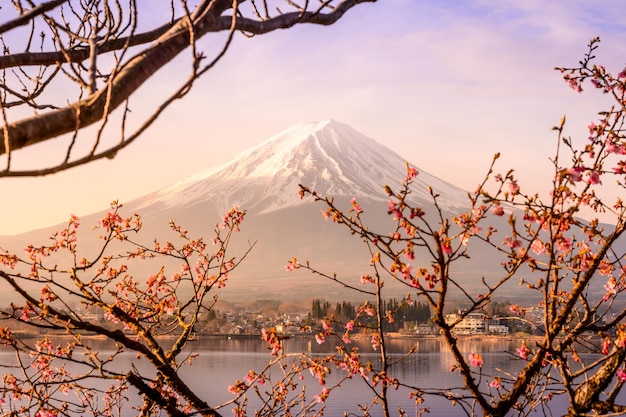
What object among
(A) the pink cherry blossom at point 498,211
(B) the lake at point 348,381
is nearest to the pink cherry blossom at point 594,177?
(A) the pink cherry blossom at point 498,211

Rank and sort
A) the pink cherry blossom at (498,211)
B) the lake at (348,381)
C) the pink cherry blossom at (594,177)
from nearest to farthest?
1. the pink cherry blossom at (498,211)
2. the pink cherry blossom at (594,177)
3. the lake at (348,381)

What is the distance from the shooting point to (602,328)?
385 centimetres

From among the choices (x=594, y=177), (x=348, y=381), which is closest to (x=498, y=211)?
(x=594, y=177)

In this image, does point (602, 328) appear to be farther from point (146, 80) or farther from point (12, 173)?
point (12, 173)

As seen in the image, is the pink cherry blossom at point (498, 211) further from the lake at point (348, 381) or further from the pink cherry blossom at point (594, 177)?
the lake at point (348, 381)

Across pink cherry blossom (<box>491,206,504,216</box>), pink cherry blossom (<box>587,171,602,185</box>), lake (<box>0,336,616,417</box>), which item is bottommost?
lake (<box>0,336,616,417</box>)

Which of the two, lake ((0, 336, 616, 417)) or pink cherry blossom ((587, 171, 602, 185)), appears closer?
pink cherry blossom ((587, 171, 602, 185))

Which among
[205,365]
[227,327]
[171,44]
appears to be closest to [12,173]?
[171,44]

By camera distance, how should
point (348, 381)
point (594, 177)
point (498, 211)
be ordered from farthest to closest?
point (348, 381), point (594, 177), point (498, 211)

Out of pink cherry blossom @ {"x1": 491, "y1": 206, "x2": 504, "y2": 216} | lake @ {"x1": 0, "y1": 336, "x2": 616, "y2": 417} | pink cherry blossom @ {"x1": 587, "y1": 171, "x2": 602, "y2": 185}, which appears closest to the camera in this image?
pink cherry blossom @ {"x1": 491, "y1": 206, "x2": 504, "y2": 216}

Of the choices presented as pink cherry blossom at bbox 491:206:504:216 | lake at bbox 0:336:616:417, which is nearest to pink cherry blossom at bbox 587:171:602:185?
pink cherry blossom at bbox 491:206:504:216

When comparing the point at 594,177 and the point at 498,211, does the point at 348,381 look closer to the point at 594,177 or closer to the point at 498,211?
the point at 594,177

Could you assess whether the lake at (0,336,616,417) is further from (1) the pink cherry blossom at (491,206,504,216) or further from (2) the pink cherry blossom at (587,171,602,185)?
(1) the pink cherry blossom at (491,206,504,216)

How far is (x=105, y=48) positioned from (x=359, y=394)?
59464mm
